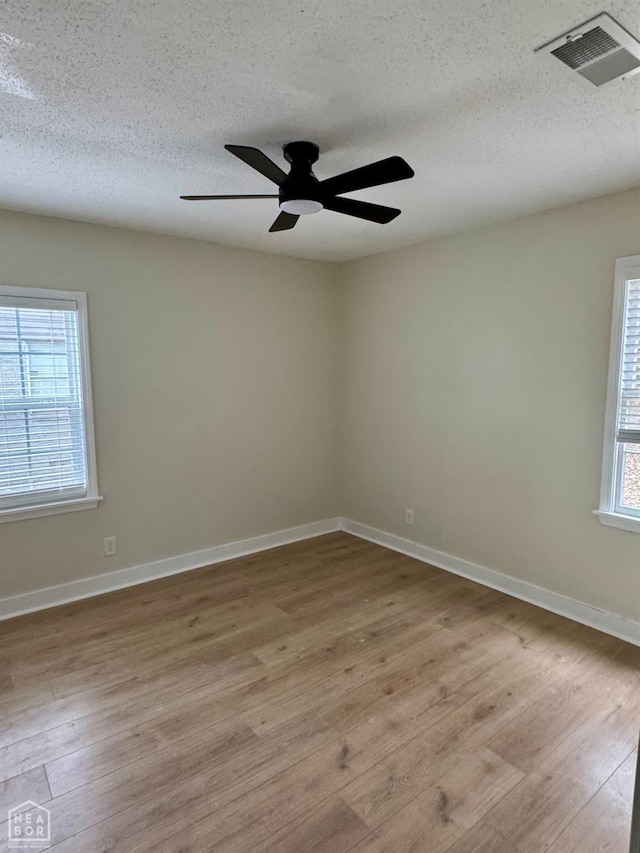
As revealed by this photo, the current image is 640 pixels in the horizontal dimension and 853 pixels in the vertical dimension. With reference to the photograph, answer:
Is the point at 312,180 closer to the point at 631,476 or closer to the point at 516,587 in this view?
the point at 631,476

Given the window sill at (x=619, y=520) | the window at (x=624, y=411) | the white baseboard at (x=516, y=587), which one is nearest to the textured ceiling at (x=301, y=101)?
the window at (x=624, y=411)

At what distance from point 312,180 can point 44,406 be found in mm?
2223

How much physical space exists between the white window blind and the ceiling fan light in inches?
71.6

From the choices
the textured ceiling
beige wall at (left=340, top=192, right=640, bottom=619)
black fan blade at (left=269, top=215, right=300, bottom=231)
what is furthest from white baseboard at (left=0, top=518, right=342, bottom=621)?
black fan blade at (left=269, top=215, right=300, bottom=231)

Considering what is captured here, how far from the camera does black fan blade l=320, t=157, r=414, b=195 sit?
1.80 m

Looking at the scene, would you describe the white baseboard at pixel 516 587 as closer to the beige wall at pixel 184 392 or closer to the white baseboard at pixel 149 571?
the white baseboard at pixel 149 571

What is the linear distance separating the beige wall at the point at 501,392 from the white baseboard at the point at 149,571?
78 cm

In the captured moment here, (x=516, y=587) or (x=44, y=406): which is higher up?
(x=44, y=406)

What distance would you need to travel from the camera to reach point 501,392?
3.30 metres

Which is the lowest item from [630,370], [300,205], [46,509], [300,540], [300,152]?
[300,540]

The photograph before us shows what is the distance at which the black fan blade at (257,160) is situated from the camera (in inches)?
67.6

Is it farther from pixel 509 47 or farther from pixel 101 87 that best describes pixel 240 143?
pixel 509 47

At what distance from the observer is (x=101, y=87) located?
167 cm

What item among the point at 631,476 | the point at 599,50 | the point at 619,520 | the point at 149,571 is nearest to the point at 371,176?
the point at 599,50
